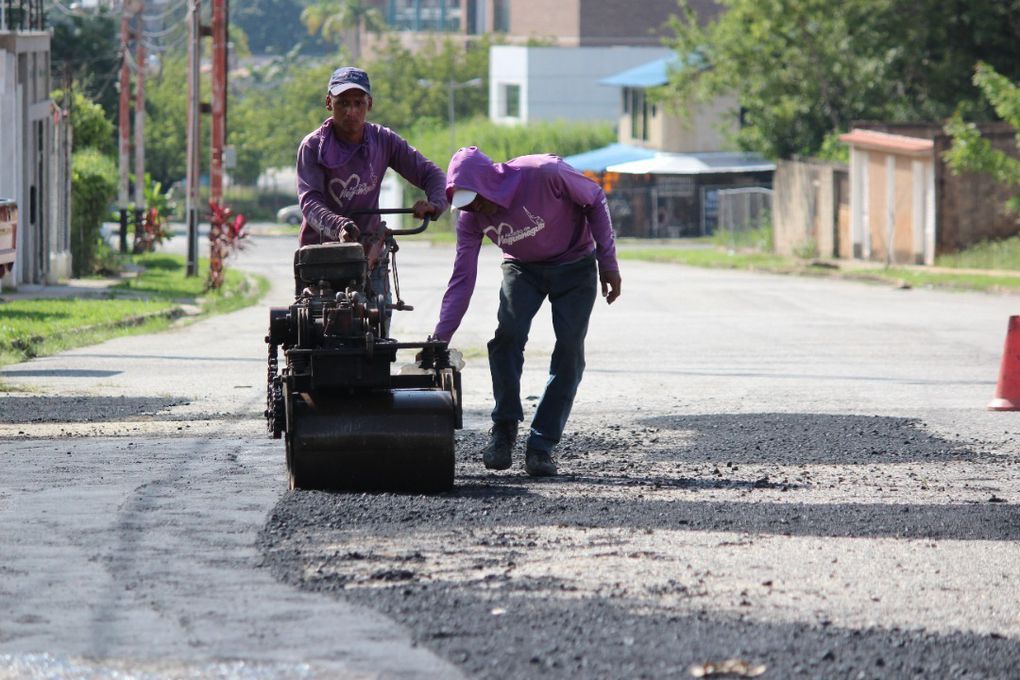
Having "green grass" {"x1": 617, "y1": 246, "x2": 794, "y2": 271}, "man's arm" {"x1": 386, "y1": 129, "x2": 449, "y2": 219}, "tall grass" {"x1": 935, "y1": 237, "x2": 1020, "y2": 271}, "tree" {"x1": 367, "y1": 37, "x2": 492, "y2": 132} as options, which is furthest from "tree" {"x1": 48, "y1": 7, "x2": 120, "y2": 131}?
"man's arm" {"x1": 386, "y1": 129, "x2": 449, "y2": 219}

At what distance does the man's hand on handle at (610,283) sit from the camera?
873 cm

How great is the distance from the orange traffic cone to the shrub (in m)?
21.3

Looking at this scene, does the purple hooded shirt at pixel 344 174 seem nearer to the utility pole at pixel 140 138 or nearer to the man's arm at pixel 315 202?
the man's arm at pixel 315 202

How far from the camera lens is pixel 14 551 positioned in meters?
6.57

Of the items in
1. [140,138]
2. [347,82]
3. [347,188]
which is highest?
[140,138]

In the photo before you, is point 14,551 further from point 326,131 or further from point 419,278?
point 419,278

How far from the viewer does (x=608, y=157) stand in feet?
215

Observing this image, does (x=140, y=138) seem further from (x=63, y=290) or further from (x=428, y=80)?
(x=428, y=80)

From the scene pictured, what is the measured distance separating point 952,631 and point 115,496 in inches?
151

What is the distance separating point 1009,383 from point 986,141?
23.9m

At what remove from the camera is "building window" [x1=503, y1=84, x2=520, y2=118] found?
84.2m

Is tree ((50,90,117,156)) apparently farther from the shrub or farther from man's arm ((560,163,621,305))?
man's arm ((560,163,621,305))

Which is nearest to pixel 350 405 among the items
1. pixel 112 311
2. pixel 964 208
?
pixel 112 311

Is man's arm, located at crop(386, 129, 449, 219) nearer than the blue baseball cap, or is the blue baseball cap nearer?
the blue baseball cap
